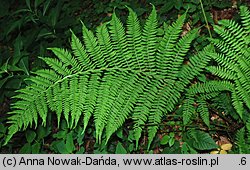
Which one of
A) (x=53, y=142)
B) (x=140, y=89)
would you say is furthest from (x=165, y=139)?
(x=53, y=142)

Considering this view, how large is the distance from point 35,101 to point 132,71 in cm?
74

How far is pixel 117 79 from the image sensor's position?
2.52m

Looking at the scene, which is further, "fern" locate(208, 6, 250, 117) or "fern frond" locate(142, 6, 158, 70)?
"fern frond" locate(142, 6, 158, 70)

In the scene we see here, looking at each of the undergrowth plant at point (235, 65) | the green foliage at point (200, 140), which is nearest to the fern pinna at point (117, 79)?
the undergrowth plant at point (235, 65)

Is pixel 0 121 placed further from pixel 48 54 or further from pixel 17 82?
pixel 48 54

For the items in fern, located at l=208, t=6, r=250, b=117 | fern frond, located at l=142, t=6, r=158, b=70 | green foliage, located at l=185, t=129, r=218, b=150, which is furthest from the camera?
green foliage, located at l=185, t=129, r=218, b=150

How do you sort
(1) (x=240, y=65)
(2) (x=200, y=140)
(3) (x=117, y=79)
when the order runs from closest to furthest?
(1) (x=240, y=65), (3) (x=117, y=79), (2) (x=200, y=140)

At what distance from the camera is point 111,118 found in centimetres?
245

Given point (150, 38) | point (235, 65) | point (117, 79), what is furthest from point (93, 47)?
point (235, 65)

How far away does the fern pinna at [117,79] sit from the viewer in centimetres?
244

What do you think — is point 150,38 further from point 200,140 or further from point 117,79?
point 200,140

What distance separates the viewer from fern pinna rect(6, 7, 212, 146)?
2439 millimetres

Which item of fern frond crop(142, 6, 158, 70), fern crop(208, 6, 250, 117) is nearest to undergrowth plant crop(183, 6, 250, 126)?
fern crop(208, 6, 250, 117)

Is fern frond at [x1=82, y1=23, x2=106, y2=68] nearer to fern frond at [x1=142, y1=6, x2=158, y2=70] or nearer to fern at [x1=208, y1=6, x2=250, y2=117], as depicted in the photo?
fern frond at [x1=142, y1=6, x2=158, y2=70]
